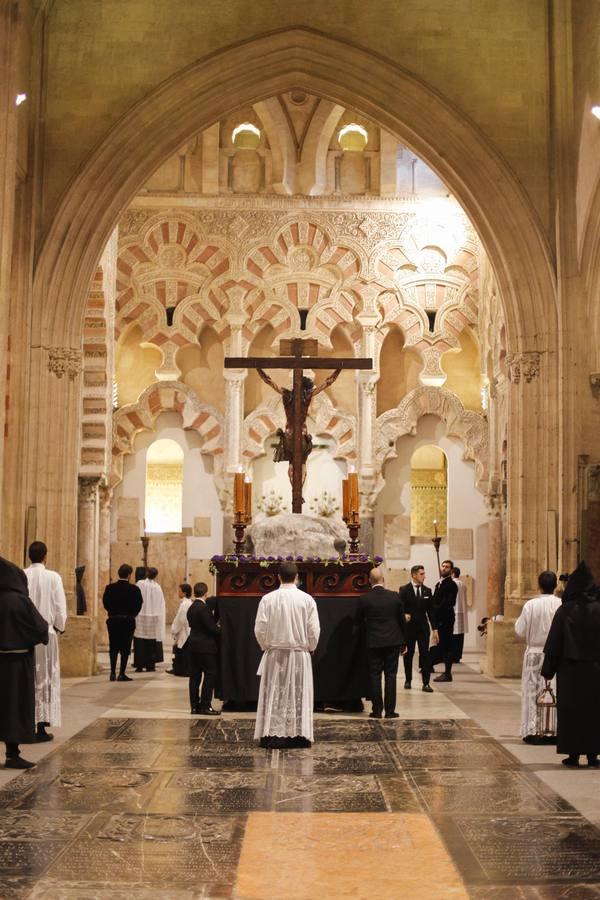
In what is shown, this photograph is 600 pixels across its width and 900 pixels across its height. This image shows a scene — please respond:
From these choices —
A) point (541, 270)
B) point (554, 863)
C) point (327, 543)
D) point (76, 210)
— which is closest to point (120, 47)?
point (76, 210)

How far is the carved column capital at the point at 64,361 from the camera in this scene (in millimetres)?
13531

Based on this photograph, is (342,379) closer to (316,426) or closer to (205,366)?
(316,426)

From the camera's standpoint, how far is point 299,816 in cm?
591

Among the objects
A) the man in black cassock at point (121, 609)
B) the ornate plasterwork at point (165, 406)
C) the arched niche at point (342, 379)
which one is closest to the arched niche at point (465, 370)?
the arched niche at point (342, 379)

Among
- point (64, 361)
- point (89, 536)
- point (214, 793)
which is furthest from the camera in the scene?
point (89, 536)

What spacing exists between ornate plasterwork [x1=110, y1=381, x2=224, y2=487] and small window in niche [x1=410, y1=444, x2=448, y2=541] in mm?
3207

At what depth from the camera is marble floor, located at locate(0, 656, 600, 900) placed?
468 cm

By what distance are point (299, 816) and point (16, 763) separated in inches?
84.1

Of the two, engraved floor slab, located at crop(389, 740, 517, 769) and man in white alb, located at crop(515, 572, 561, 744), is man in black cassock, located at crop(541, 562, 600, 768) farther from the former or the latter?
man in white alb, located at crop(515, 572, 561, 744)

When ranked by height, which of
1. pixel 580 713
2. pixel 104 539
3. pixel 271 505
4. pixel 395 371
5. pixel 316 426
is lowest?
pixel 580 713

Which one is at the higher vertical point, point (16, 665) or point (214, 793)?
point (16, 665)

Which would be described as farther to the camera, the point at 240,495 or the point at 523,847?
the point at 240,495

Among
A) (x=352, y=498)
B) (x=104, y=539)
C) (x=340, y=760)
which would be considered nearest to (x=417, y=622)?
(x=352, y=498)

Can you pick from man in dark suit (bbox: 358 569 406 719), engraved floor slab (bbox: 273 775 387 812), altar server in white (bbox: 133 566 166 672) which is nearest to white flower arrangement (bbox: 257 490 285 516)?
altar server in white (bbox: 133 566 166 672)
